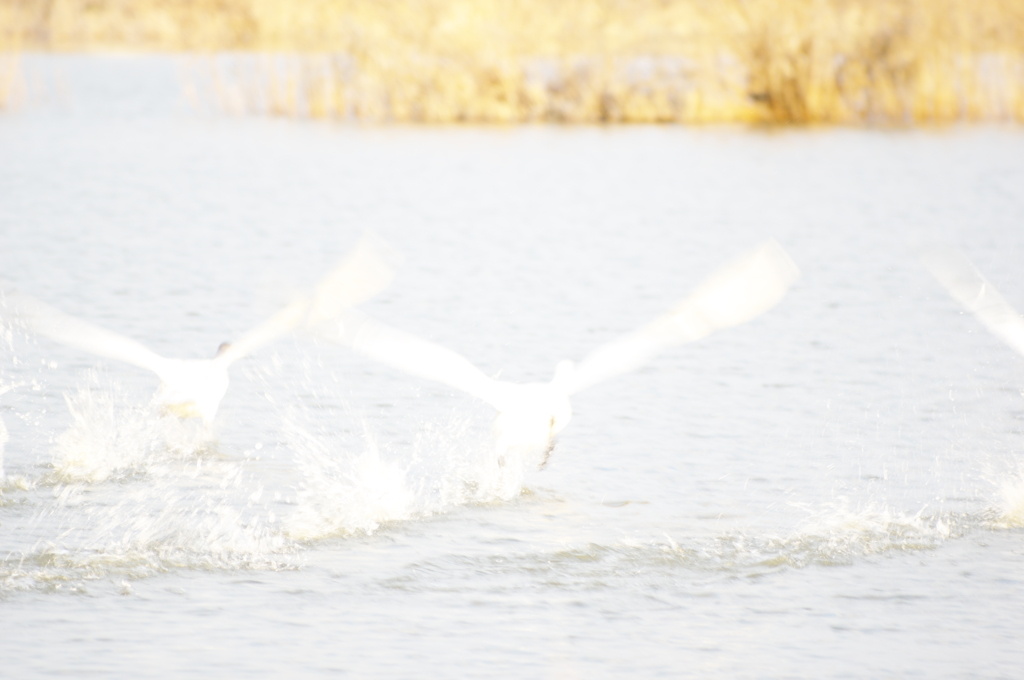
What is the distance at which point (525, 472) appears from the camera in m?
10.1

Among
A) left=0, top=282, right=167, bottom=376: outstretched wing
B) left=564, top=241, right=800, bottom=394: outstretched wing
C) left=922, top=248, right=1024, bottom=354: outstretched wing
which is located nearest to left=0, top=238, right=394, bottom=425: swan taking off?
left=0, top=282, right=167, bottom=376: outstretched wing

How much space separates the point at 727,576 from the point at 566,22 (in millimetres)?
28088

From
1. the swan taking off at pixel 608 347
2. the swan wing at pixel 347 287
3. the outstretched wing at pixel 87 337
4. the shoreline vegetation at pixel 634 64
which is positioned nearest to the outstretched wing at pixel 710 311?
the swan taking off at pixel 608 347

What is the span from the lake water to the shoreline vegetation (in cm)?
1115

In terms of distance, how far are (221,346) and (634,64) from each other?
28499 millimetres

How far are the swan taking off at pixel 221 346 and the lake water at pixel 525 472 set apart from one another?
526 millimetres

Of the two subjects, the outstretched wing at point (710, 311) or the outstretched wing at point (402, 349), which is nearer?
the outstretched wing at point (710, 311)

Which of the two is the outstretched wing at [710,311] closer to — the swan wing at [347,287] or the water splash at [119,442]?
the swan wing at [347,287]

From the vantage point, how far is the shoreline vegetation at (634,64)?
33.0 m

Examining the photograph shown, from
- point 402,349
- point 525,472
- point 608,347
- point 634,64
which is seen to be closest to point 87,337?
point 402,349

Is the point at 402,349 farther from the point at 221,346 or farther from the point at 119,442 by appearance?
the point at 119,442

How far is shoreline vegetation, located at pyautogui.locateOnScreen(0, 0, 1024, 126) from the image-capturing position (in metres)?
33.0

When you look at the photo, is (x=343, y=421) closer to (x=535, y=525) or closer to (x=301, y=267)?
(x=535, y=525)

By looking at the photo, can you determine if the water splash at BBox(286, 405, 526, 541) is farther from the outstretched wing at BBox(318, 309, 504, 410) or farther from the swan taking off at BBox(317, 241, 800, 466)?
the outstretched wing at BBox(318, 309, 504, 410)
